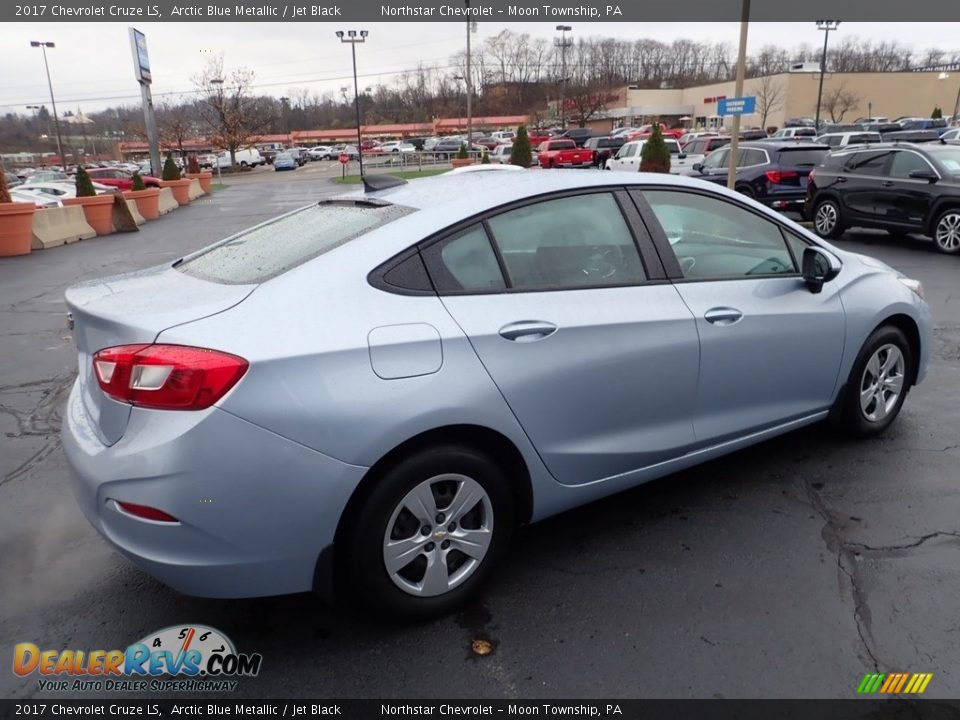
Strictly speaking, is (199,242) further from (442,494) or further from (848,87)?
(848,87)

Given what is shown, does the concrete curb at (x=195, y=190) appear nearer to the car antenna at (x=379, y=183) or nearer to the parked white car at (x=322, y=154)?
the car antenna at (x=379, y=183)

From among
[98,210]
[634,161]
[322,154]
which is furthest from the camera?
[322,154]

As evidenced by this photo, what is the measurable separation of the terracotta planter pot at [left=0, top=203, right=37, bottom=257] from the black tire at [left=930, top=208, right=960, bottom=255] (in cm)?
1655

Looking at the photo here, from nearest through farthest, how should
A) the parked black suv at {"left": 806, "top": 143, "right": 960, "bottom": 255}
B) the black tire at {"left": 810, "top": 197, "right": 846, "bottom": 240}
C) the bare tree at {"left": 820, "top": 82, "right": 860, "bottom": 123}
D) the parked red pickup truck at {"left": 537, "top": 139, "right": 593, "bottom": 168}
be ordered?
the parked black suv at {"left": 806, "top": 143, "right": 960, "bottom": 255} < the black tire at {"left": 810, "top": 197, "right": 846, "bottom": 240} < the parked red pickup truck at {"left": 537, "top": 139, "right": 593, "bottom": 168} < the bare tree at {"left": 820, "top": 82, "right": 860, "bottom": 123}

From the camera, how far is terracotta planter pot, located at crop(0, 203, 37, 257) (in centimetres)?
1430

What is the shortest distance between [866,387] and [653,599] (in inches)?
86.6

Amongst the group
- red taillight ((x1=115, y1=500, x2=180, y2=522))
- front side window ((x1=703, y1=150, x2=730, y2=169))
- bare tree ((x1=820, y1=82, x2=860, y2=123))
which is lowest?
red taillight ((x1=115, y1=500, x2=180, y2=522))

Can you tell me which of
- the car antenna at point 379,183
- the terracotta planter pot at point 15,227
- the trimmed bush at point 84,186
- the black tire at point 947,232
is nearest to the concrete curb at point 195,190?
the trimmed bush at point 84,186

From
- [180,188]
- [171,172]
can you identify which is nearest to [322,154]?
[171,172]

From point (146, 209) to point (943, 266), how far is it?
2152cm

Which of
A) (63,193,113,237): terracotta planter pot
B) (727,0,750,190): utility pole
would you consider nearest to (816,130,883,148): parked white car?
(727,0,750,190): utility pole

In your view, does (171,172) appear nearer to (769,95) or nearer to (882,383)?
(882,383)

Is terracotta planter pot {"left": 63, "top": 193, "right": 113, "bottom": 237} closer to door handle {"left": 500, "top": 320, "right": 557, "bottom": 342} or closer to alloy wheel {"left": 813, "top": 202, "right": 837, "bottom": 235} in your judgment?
alloy wheel {"left": 813, "top": 202, "right": 837, "bottom": 235}

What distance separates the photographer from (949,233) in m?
10.9
